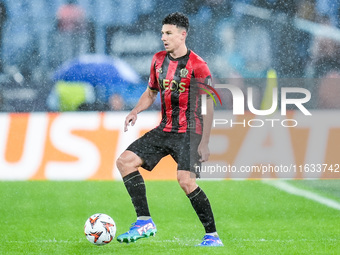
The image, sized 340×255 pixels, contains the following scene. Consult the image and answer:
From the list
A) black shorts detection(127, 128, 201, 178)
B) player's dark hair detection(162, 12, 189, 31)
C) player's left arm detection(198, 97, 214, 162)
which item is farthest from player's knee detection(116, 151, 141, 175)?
player's dark hair detection(162, 12, 189, 31)

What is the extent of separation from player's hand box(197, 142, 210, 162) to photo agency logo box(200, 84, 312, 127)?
4.30 meters

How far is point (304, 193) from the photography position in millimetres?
9055

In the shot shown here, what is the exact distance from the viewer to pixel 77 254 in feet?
18.1

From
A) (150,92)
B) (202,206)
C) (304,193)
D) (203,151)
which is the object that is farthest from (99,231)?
(304,193)

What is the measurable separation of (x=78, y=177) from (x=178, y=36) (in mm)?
4184

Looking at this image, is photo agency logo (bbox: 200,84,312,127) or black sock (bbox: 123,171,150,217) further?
photo agency logo (bbox: 200,84,312,127)

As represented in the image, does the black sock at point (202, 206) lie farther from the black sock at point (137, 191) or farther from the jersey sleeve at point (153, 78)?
the jersey sleeve at point (153, 78)

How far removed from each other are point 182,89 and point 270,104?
7520 mm

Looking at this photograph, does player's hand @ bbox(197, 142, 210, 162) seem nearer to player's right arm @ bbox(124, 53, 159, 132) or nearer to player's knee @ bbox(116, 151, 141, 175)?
player's knee @ bbox(116, 151, 141, 175)

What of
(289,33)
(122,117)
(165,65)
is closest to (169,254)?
(165,65)

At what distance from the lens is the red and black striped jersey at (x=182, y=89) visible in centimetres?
576

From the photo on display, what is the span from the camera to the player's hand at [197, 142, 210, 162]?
557 centimetres

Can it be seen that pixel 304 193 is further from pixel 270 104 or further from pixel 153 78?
pixel 270 104

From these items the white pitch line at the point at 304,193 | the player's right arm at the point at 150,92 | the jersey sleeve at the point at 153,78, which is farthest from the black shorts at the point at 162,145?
the white pitch line at the point at 304,193
